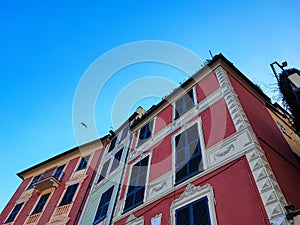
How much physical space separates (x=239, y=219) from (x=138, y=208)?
4.10 meters

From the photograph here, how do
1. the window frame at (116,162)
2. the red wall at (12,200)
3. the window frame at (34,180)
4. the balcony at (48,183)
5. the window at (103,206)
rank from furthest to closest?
1. the window frame at (34,180)
2. the red wall at (12,200)
3. the balcony at (48,183)
4. the window frame at (116,162)
5. the window at (103,206)

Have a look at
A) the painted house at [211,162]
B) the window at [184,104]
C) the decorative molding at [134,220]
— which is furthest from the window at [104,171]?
the window at [184,104]

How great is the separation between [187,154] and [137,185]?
2716 mm

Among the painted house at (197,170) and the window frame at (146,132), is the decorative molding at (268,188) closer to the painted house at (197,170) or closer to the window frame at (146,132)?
the painted house at (197,170)

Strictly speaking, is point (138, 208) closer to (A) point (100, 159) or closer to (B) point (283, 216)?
(B) point (283, 216)

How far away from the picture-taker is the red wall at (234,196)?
16.5ft

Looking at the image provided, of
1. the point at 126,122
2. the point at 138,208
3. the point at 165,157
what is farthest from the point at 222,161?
the point at 126,122

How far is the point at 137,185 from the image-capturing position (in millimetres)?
9664

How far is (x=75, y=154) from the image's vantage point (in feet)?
61.1

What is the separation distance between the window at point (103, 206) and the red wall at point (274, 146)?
727cm

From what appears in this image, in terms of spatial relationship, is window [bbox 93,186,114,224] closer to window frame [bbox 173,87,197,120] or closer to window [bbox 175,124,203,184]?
window [bbox 175,124,203,184]

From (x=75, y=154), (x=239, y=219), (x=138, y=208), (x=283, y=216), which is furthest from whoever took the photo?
(x=75, y=154)

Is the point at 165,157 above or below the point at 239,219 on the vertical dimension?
above

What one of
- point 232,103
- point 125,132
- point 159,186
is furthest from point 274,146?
point 125,132
